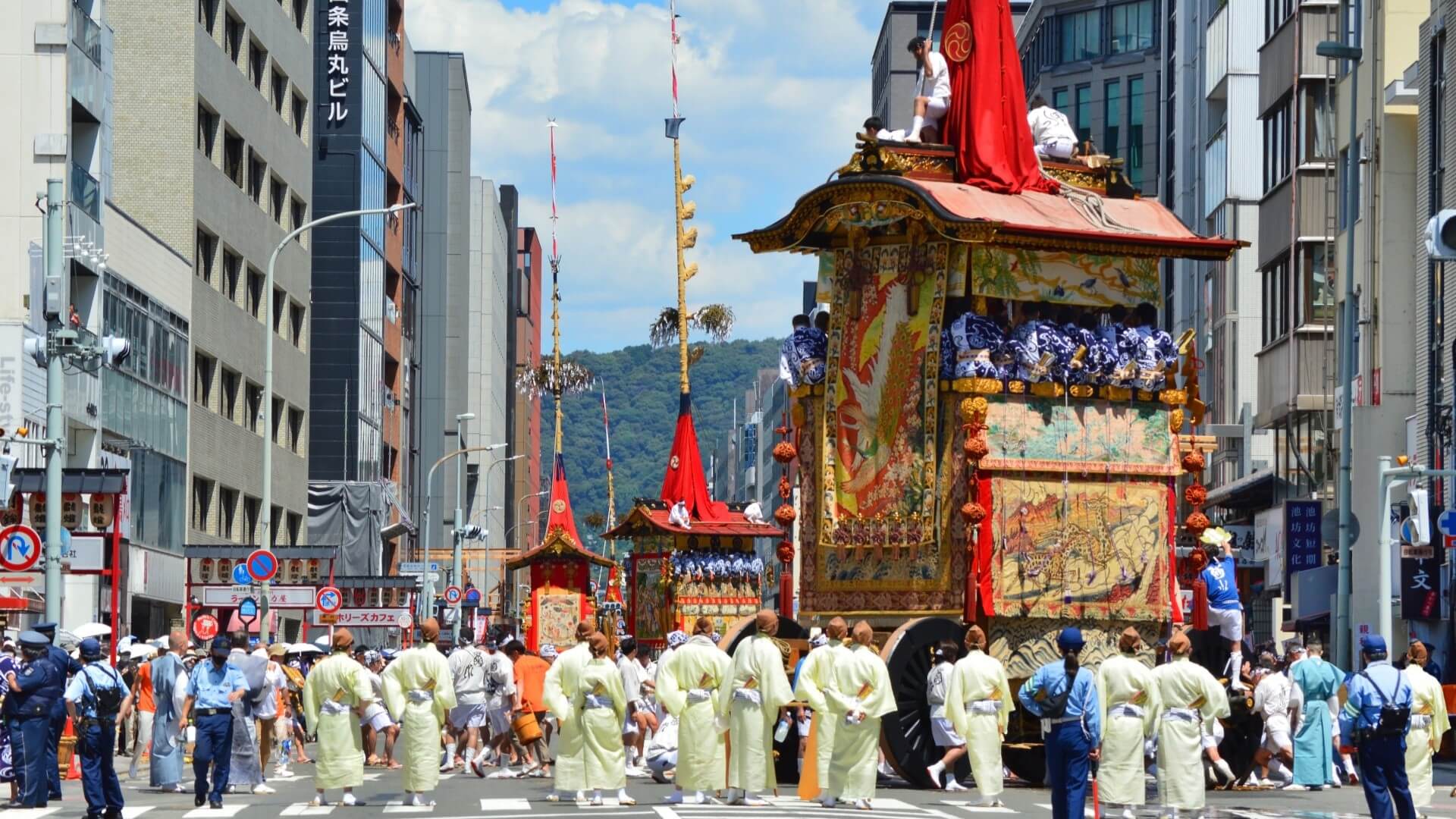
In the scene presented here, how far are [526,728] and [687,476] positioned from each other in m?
24.9

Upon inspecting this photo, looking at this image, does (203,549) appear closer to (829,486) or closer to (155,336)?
(155,336)

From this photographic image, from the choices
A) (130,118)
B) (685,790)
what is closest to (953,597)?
(685,790)

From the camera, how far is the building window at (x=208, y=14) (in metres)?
60.9

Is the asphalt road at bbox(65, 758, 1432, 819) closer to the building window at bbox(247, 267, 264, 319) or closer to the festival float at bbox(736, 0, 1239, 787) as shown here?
the festival float at bbox(736, 0, 1239, 787)

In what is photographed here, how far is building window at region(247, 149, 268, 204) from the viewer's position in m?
67.1

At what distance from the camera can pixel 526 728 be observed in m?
29.4

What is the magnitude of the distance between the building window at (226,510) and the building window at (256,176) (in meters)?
7.94

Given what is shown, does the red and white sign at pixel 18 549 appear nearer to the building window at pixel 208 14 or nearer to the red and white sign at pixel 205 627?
the red and white sign at pixel 205 627

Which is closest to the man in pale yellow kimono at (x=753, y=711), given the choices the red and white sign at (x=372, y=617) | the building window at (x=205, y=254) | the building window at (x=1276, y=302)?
the red and white sign at (x=372, y=617)

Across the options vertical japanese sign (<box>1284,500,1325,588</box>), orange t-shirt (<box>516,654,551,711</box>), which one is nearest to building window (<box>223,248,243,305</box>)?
vertical japanese sign (<box>1284,500,1325,588</box>)

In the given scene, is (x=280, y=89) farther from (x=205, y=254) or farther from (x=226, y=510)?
(x=226, y=510)

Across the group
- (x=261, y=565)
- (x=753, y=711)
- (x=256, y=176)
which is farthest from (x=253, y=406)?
(x=753, y=711)

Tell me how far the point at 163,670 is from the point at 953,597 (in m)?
9.25

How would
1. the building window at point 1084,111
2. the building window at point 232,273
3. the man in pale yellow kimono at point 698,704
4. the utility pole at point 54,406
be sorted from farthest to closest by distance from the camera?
the building window at point 1084,111, the building window at point 232,273, the utility pole at point 54,406, the man in pale yellow kimono at point 698,704
